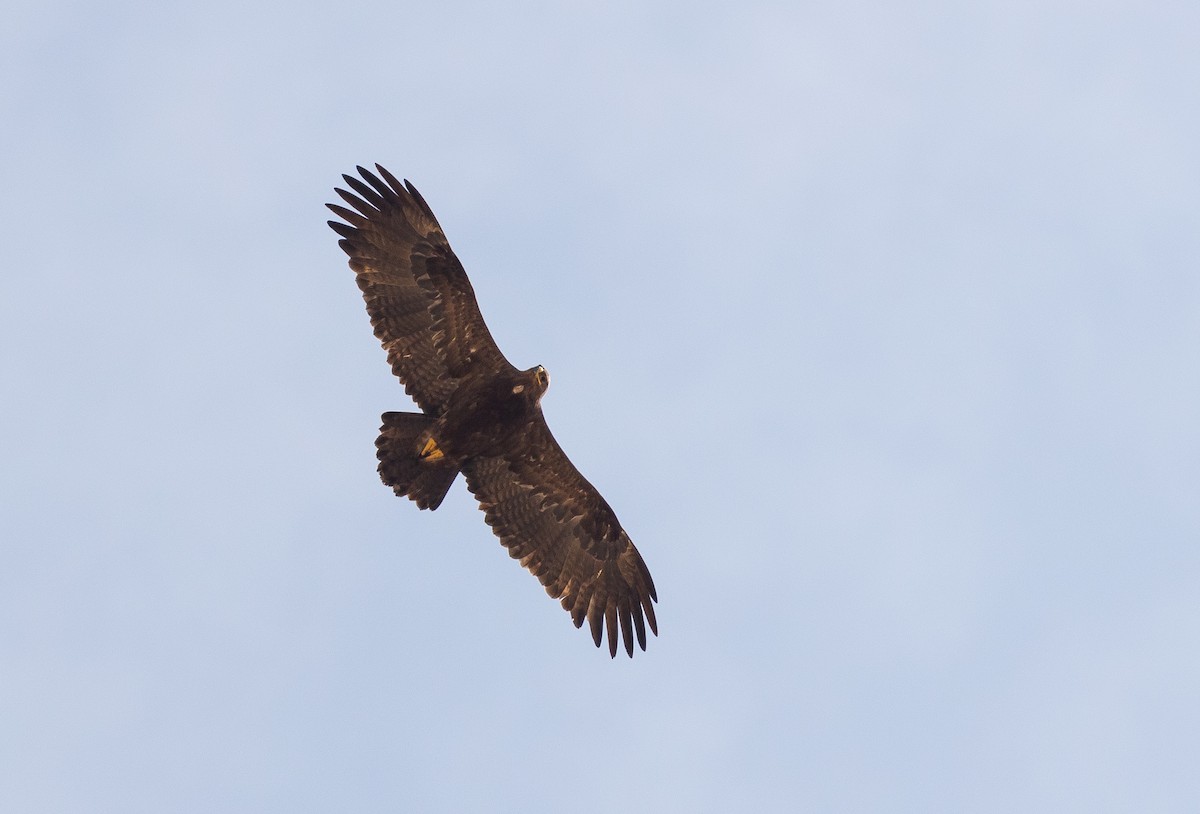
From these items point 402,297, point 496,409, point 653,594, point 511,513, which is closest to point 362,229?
point 402,297

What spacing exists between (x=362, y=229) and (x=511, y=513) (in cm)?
409

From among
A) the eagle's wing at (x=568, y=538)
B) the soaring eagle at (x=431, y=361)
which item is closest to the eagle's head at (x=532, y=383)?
the soaring eagle at (x=431, y=361)

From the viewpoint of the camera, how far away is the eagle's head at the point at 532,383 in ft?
63.1

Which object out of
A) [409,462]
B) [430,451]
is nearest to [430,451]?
[430,451]

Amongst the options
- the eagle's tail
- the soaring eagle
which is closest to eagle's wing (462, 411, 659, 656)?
the soaring eagle

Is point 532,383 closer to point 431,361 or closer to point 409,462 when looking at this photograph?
point 431,361

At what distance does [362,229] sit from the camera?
63.9 ft

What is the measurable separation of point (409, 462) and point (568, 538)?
2.61 meters

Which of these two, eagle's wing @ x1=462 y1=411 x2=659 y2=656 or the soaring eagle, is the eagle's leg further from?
eagle's wing @ x1=462 y1=411 x2=659 y2=656

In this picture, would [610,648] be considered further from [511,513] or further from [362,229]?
[362,229]

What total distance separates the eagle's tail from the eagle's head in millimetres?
1157

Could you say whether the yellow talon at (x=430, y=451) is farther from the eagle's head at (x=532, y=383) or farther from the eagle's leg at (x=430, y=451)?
the eagle's head at (x=532, y=383)

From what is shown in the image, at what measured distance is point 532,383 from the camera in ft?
63.1

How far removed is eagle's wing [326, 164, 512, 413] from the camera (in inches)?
757
